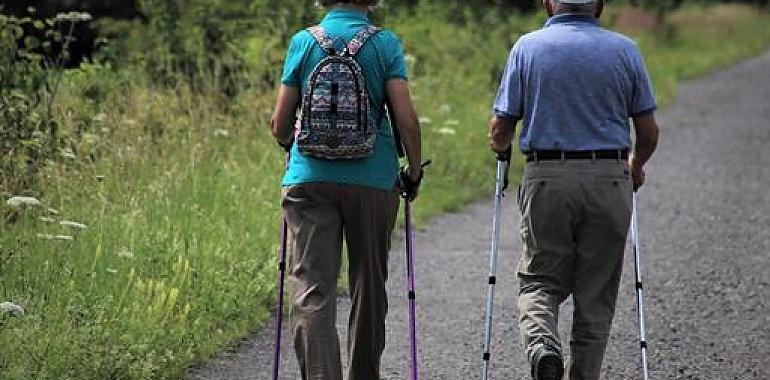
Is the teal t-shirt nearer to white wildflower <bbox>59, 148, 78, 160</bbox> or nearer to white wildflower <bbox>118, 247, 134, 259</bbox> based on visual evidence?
white wildflower <bbox>118, 247, 134, 259</bbox>

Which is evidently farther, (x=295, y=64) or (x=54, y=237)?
(x=54, y=237)

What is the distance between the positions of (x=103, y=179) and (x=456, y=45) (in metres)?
9.65

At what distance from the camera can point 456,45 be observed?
19.1 m

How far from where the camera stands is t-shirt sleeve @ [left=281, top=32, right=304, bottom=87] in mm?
6164

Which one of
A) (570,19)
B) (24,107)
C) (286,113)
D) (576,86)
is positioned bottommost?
(24,107)

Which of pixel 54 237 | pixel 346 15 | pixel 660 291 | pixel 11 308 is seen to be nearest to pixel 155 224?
pixel 54 237

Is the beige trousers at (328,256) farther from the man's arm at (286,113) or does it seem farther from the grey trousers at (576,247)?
the grey trousers at (576,247)

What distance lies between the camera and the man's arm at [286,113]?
622 cm

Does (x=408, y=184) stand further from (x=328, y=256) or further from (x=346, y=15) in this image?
(x=346, y=15)

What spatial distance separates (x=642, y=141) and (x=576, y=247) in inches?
18.7

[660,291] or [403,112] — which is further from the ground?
[403,112]

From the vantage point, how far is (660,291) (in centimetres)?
997

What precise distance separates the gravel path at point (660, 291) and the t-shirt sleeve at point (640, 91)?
5.94ft

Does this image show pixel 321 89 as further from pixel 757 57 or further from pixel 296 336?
pixel 757 57
